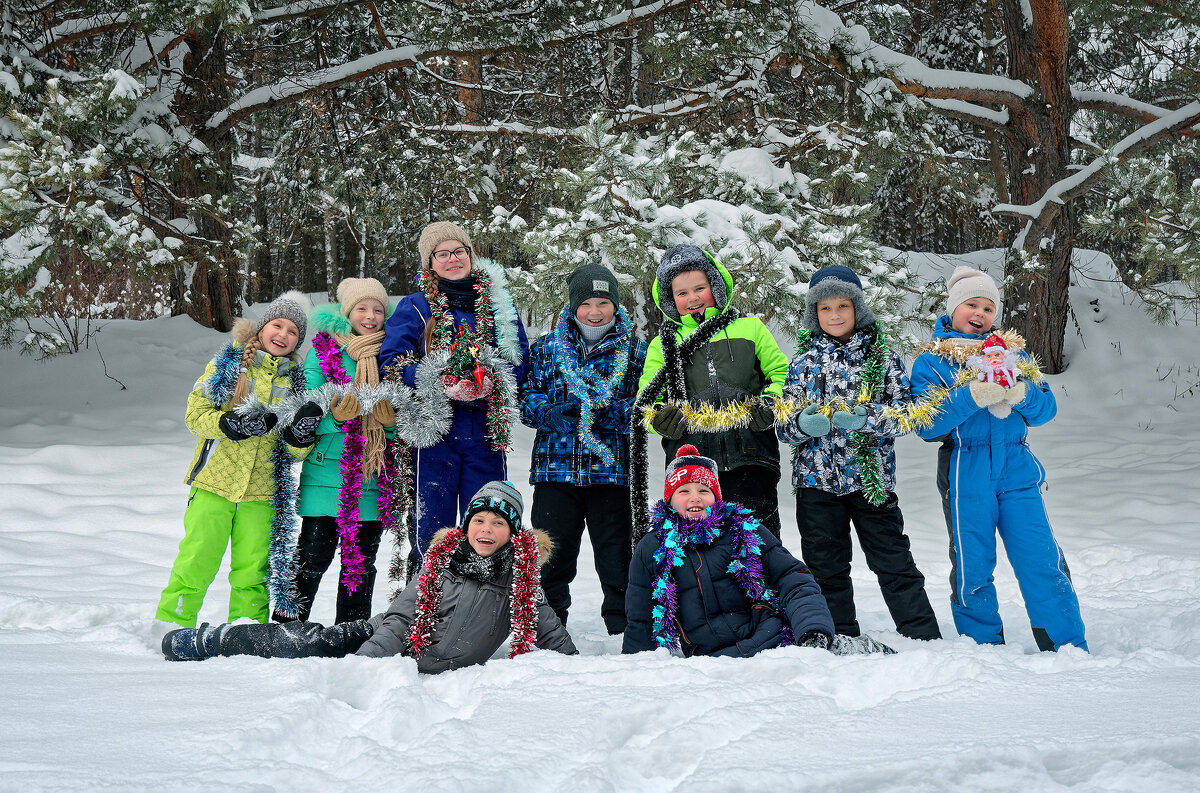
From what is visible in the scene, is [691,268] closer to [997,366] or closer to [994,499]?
[997,366]

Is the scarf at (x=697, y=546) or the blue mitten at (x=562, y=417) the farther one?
the blue mitten at (x=562, y=417)

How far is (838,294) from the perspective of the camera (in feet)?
13.1

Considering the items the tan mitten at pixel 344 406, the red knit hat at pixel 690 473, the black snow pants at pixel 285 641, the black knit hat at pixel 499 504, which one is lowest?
the black snow pants at pixel 285 641

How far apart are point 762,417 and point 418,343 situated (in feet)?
5.62

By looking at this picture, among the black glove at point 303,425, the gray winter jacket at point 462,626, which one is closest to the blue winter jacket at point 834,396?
the gray winter jacket at point 462,626

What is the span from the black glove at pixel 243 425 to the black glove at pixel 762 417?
2.19 m

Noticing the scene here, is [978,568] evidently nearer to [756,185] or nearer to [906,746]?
[906,746]

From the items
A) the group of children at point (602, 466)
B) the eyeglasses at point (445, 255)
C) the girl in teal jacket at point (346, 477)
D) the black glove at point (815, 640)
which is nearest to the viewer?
the black glove at point (815, 640)

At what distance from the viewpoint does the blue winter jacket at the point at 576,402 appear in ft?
14.0

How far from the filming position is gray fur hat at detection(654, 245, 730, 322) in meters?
4.25

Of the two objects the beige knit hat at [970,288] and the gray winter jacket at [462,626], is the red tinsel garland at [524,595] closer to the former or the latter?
the gray winter jacket at [462,626]

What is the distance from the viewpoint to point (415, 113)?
35.3ft

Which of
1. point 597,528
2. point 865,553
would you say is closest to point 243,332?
point 597,528

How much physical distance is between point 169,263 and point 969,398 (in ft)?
21.8
